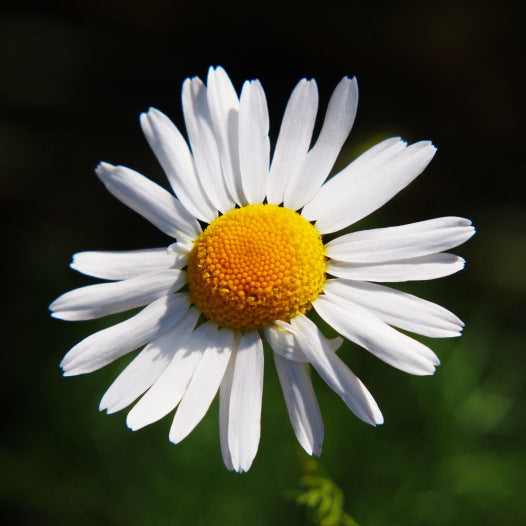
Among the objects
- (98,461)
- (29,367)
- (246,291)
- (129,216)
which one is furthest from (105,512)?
(246,291)

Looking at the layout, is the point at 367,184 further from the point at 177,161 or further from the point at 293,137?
the point at 177,161

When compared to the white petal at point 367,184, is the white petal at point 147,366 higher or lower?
lower

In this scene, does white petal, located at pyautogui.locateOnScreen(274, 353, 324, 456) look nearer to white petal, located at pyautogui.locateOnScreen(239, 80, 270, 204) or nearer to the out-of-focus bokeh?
white petal, located at pyautogui.locateOnScreen(239, 80, 270, 204)

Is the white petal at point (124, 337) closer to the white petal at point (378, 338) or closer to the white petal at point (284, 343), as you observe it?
the white petal at point (284, 343)

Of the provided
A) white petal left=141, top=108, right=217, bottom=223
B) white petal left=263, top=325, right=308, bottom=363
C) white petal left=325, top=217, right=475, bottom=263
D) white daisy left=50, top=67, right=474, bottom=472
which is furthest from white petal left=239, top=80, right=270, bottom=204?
white petal left=263, top=325, right=308, bottom=363

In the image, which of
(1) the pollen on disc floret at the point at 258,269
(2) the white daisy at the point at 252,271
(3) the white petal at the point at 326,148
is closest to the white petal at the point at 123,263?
(2) the white daisy at the point at 252,271

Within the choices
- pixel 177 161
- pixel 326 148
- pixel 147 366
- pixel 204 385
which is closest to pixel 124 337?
pixel 147 366

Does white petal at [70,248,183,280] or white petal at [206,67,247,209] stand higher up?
white petal at [206,67,247,209]
